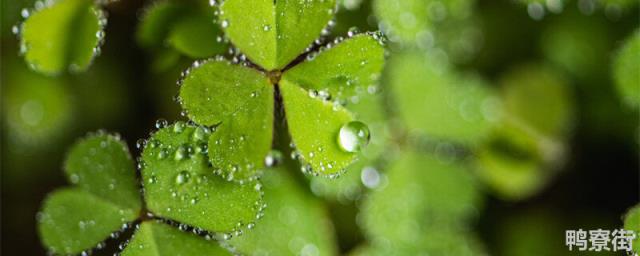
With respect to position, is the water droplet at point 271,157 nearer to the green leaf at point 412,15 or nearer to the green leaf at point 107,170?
the green leaf at point 107,170

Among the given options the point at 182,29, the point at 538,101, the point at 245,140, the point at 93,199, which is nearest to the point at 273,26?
Result: the point at 245,140

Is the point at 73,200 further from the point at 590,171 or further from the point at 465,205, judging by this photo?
the point at 590,171

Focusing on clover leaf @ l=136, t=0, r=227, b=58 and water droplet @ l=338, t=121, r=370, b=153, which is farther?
clover leaf @ l=136, t=0, r=227, b=58

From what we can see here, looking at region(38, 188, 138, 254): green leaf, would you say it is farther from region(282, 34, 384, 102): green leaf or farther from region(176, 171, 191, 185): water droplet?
region(282, 34, 384, 102): green leaf

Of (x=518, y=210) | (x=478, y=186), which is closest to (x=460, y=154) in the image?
(x=478, y=186)

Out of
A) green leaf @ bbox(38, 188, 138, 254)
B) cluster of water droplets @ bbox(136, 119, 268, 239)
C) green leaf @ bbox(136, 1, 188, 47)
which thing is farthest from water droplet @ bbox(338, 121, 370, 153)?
green leaf @ bbox(136, 1, 188, 47)

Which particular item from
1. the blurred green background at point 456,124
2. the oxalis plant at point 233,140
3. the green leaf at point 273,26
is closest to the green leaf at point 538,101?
the blurred green background at point 456,124
